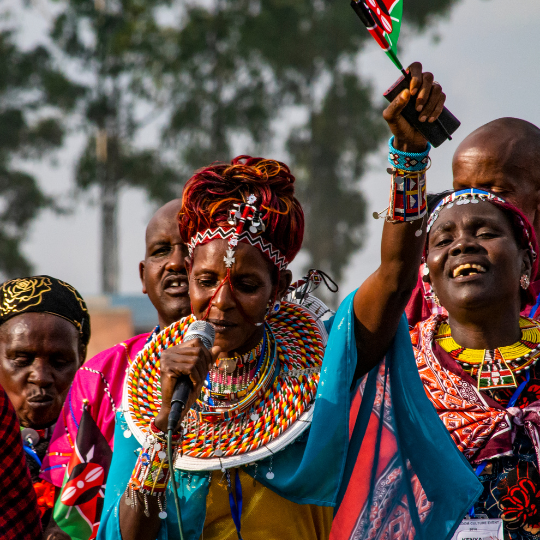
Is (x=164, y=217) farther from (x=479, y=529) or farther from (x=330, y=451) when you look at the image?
(x=479, y=529)

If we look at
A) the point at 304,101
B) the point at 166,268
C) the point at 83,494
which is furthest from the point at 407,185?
→ the point at 304,101

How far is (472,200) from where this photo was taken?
341 cm

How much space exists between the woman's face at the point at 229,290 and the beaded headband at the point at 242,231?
0.02 meters

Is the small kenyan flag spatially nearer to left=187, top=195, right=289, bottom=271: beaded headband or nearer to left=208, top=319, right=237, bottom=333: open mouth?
left=208, top=319, right=237, bottom=333: open mouth

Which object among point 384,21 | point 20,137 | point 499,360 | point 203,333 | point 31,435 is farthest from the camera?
point 20,137

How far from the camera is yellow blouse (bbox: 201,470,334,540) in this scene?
2834mm

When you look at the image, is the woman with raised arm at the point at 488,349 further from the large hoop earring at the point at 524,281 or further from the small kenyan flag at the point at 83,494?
the small kenyan flag at the point at 83,494

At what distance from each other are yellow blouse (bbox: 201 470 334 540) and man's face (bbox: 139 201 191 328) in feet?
4.49

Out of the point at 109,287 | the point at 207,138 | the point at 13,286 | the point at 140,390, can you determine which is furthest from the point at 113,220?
the point at 140,390

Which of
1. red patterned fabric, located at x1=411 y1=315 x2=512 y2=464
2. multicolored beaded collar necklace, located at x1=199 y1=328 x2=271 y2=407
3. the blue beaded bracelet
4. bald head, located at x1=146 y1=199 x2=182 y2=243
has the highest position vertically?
bald head, located at x1=146 y1=199 x2=182 y2=243

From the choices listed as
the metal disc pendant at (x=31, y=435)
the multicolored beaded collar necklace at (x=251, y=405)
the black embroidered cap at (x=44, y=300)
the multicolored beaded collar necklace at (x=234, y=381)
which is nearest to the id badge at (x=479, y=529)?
the multicolored beaded collar necklace at (x=251, y=405)

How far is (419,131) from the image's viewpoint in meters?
2.32

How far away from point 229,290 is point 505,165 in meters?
1.73

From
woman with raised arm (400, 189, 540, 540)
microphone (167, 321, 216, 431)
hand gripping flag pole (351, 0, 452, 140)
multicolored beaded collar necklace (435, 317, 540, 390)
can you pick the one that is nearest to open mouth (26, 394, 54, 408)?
microphone (167, 321, 216, 431)
